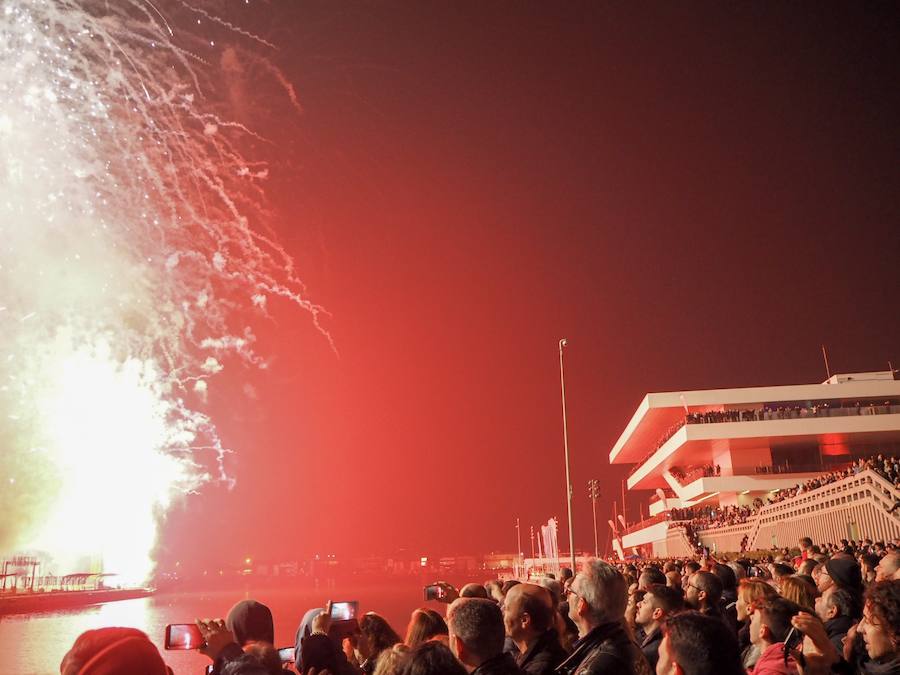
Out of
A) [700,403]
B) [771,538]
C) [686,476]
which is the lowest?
[771,538]

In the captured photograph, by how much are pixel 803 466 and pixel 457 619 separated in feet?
173

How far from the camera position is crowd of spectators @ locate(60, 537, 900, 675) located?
9.78 ft

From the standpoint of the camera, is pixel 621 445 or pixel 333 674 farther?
pixel 621 445

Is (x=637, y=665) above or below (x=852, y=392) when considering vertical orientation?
below

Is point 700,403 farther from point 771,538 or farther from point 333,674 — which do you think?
point 333,674

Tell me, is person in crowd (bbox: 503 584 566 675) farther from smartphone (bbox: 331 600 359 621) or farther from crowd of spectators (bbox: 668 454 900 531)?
crowd of spectators (bbox: 668 454 900 531)

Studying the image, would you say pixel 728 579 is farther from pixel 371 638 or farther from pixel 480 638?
pixel 480 638

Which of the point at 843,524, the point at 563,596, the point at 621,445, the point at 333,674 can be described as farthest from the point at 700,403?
the point at 333,674

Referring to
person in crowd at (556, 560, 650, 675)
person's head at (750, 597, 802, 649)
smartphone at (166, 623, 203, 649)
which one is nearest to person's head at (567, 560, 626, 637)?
person in crowd at (556, 560, 650, 675)

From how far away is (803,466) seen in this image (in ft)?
164

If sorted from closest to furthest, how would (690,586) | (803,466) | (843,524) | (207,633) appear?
(207,633)
(690,586)
(843,524)
(803,466)

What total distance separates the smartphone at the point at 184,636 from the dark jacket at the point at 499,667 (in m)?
2.30

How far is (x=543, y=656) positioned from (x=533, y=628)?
0.16m

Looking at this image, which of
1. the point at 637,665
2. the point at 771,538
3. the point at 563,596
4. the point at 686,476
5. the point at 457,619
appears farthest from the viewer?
the point at 686,476
